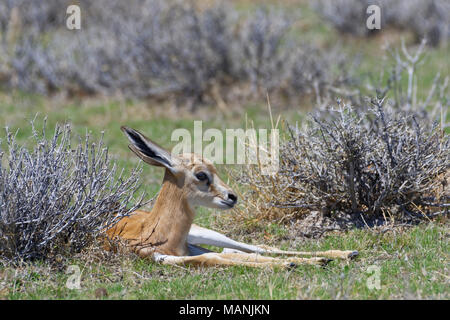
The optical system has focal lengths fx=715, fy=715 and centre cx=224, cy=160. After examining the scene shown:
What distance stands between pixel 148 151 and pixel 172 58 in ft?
28.6

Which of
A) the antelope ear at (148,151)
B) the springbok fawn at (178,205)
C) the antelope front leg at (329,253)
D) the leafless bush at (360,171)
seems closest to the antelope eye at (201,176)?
the springbok fawn at (178,205)

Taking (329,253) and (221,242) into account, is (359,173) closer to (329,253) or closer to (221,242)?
(329,253)

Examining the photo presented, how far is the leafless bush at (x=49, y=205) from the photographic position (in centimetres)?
573

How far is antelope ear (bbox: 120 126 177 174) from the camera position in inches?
234

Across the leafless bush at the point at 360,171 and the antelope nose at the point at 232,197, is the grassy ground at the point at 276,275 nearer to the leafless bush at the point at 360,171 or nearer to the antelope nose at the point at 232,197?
the leafless bush at the point at 360,171

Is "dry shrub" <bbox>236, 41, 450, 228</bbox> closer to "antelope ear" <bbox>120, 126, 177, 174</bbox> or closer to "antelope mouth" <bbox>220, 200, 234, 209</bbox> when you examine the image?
"antelope mouth" <bbox>220, 200, 234, 209</bbox>

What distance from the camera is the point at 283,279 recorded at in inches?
218

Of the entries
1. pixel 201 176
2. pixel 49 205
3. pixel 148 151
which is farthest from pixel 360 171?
pixel 49 205

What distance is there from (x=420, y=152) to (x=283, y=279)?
2.36 m

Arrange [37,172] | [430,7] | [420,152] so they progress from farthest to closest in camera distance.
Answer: [430,7]
[420,152]
[37,172]

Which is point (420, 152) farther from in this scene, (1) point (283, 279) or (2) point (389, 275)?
(1) point (283, 279)

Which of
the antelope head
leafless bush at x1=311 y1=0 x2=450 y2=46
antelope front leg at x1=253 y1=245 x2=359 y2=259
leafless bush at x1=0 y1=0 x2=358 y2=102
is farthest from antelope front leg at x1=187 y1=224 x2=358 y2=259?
leafless bush at x1=311 y1=0 x2=450 y2=46

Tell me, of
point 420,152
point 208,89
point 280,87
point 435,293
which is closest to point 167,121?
point 208,89

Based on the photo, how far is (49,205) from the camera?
5898 millimetres
